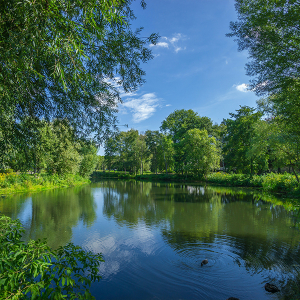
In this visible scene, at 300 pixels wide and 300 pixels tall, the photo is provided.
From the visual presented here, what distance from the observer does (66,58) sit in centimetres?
333

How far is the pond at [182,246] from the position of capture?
500 centimetres

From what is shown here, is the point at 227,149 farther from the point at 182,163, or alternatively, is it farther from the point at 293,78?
the point at 293,78

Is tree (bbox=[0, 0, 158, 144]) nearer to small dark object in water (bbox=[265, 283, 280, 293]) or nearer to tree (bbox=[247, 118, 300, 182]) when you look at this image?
small dark object in water (bbox=[265, 283, 280, 293])

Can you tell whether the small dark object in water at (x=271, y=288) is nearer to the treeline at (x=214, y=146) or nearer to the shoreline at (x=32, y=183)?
the treeline at (x=214, y=146)

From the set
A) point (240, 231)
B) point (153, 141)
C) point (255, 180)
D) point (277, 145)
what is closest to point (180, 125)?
point (153, 141)

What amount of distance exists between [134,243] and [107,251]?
1.14 m

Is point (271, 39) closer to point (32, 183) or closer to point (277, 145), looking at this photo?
point (277, 145)

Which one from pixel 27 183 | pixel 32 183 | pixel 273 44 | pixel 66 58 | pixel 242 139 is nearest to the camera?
pixel 66 58

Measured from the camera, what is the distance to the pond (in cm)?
500

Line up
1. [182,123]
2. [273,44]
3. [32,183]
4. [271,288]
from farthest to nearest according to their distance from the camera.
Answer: [182,123]
[32,183]
[273,44]
[271,288]

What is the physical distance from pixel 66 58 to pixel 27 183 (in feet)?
69.7

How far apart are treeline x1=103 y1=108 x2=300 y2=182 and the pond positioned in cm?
348

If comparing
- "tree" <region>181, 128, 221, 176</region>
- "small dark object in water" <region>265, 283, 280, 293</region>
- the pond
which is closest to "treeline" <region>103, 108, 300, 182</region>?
"tree" <region>181, 128, 221, 176</region>

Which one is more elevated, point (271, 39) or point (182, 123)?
point (182, 123)
